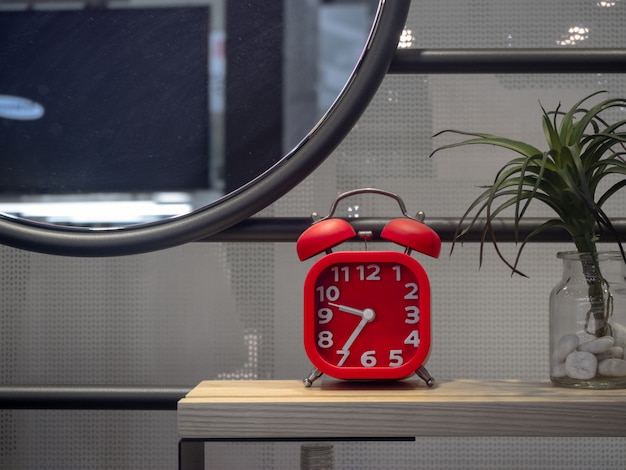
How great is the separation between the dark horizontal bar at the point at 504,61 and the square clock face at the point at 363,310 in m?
Result: 0.28

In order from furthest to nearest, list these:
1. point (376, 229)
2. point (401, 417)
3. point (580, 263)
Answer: point (376, 229), point (580, 263), point (401, 417)

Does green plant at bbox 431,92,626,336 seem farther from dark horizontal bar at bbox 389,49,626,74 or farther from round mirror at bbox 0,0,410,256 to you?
round mirror at bbox 0,0,410,256

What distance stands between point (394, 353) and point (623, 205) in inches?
15.1

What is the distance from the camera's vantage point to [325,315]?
81 centimetres

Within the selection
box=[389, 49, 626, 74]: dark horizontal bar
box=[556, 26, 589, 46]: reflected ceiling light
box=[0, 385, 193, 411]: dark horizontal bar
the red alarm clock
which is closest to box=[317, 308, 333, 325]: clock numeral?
the red alarm clock

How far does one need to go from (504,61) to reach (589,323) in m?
0.36

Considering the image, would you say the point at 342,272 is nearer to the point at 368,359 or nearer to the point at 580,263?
the point at 368,359

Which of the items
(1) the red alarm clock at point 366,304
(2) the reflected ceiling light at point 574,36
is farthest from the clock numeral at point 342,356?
(2) the reflected ceiling light at point 574,36

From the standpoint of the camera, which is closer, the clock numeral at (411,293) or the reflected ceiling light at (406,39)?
the clock numeral at (411,293)

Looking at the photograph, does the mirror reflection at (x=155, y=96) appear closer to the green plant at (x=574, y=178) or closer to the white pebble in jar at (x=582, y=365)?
the green plant at (x=574, y=178)

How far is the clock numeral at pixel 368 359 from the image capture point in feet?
2.62

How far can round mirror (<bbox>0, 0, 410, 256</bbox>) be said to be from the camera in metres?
0.92

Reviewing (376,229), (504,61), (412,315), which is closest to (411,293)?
(412,315)

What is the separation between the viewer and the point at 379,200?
0.94 meters
